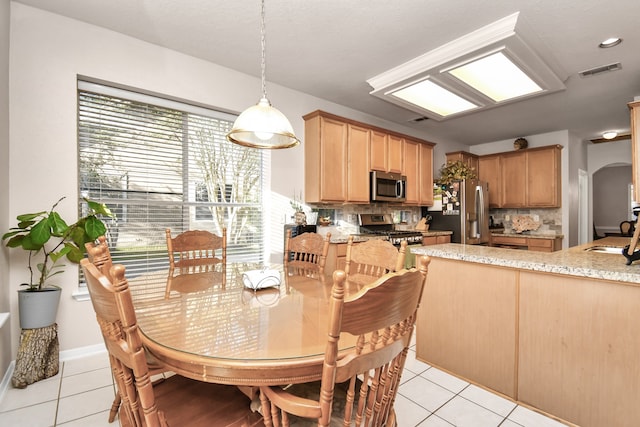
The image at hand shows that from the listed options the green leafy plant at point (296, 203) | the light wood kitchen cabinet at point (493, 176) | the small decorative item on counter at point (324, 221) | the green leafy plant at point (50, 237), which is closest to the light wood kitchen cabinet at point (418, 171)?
the small decorative item on counter at point (324, 221)

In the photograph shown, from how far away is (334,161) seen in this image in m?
3.77

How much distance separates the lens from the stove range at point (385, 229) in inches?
165

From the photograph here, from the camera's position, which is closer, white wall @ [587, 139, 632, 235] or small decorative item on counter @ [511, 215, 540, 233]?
small decorative item on counter @ [511, 215, 540, 233]

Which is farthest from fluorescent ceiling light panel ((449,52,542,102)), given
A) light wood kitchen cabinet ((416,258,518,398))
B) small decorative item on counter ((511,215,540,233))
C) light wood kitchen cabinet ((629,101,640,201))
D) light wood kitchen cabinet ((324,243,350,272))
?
small decorative item on counter ((511,215,540,233))

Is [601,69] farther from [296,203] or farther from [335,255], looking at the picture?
[296,203]

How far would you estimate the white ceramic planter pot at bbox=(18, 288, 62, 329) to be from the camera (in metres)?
2.05

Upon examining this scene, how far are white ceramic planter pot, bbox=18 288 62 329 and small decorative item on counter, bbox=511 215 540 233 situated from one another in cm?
671

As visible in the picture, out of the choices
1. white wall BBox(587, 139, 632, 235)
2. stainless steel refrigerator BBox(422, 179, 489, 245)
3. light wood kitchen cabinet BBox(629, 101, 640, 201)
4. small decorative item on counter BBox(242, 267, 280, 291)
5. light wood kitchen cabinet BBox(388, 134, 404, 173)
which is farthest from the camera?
white wall BBox(587, 139, 632, 235)

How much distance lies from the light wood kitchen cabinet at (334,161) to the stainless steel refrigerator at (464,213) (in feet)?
5.76

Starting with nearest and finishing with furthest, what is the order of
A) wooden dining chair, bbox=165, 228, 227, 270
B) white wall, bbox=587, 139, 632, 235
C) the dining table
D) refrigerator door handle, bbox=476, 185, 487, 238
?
the dining table → wooden dining chair, bbox=165, 228, 227, 270 → refrigerator door handle, bbox=476, 185, 487, 238 → white wall, bbox=587, 139, 632, 235

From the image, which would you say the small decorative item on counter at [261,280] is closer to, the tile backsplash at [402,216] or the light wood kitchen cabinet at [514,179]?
the tile backsplash at [402,216]

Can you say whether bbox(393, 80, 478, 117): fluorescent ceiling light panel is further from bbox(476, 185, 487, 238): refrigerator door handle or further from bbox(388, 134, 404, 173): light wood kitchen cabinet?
bbox(476, 185, 487, 238): refrigerator door handle

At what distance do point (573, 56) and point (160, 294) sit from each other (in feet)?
12.8

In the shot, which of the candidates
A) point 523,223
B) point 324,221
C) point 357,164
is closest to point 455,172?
point 523,223
